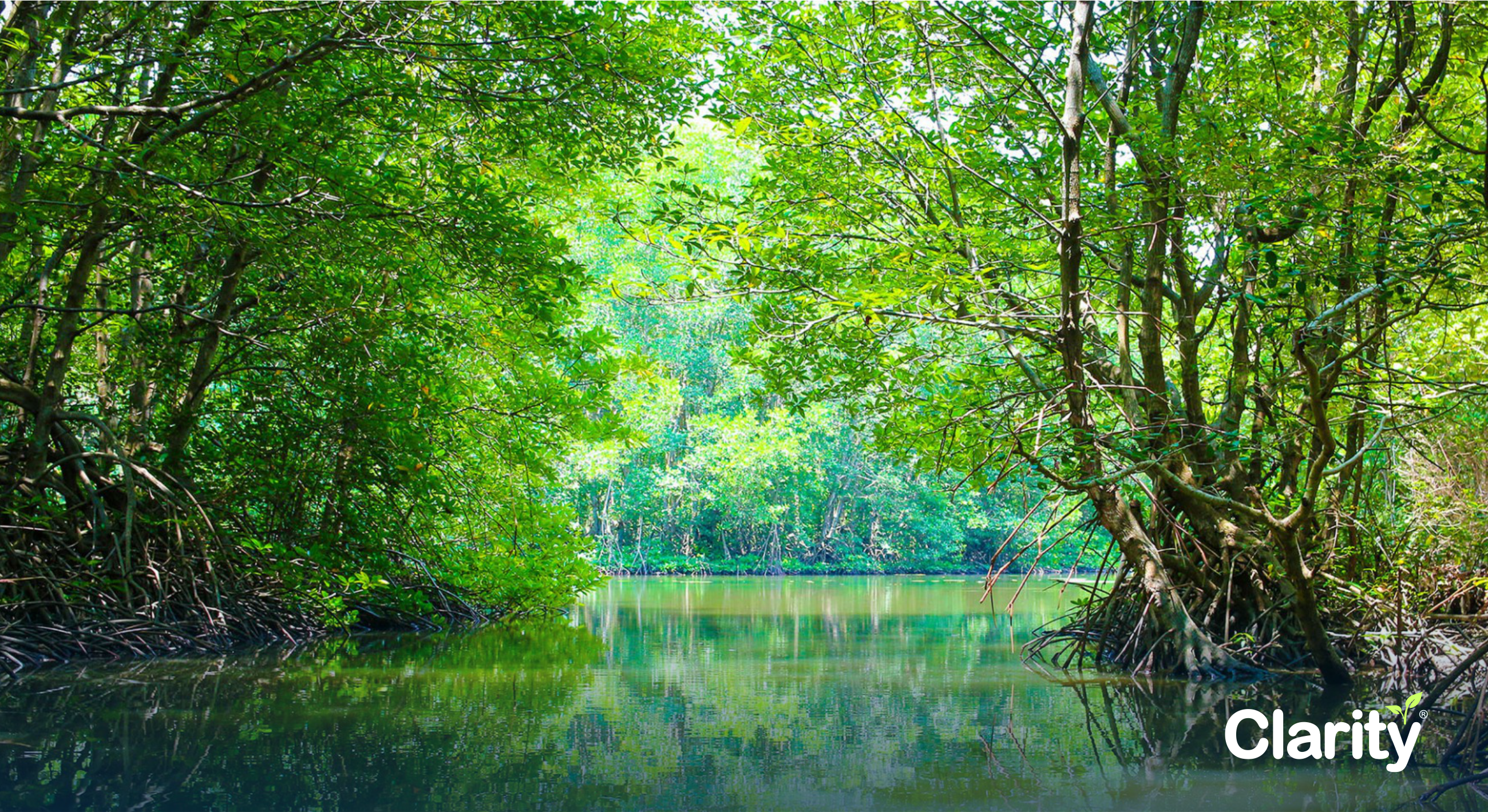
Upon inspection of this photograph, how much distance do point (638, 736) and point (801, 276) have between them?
3.46 metres

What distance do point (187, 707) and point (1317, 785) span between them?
4.78 meters

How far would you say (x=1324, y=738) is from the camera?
15.4ft

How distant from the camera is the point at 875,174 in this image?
757cm

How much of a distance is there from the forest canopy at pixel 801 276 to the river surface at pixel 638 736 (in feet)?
3.19

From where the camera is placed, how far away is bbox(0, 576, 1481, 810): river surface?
3.60 m

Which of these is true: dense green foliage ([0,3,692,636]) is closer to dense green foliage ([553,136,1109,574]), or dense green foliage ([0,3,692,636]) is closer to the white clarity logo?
the white clarity logo

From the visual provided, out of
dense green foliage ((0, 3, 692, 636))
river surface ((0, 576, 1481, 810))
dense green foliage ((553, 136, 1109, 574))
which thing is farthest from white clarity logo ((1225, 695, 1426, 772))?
dense green foliage ((553, 136, 1109, 574))

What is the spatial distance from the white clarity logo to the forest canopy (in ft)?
3.13

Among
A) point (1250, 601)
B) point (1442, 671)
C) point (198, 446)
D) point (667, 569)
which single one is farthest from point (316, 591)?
point (667, 569)

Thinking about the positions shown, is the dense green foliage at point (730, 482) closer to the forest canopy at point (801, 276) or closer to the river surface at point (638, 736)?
the forest canopy at point (801, 276)

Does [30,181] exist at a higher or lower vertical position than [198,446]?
Answer: higher

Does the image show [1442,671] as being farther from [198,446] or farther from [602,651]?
[198,446]

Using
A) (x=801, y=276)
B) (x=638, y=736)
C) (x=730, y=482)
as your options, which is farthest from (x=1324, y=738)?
(x=730, y=482)

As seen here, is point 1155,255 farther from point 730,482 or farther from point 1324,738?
point 730,482
